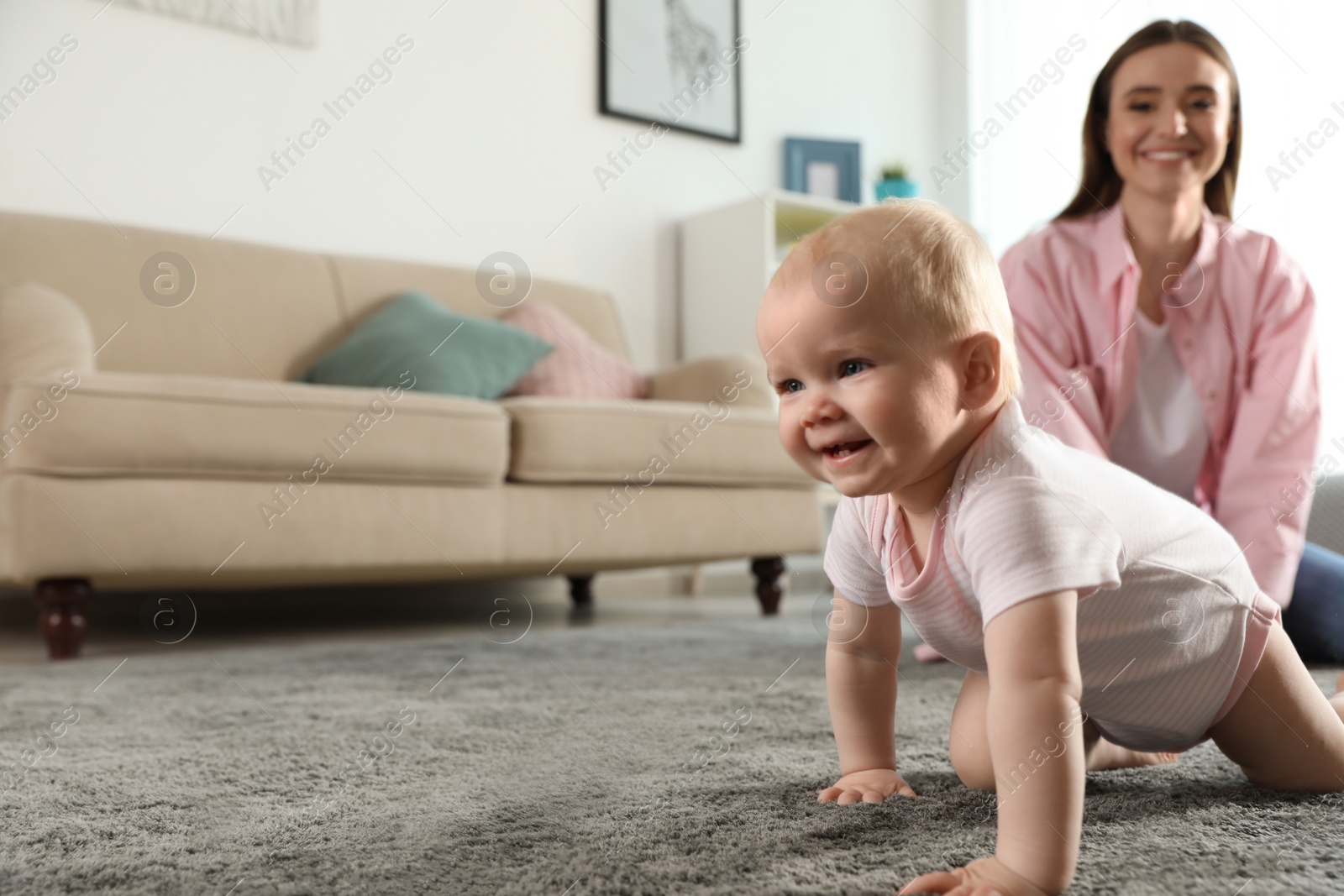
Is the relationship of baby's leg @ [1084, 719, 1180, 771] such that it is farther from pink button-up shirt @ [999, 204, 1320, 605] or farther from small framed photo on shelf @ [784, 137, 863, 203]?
small framed photo on shelf @ [784, 137, 863, 203]

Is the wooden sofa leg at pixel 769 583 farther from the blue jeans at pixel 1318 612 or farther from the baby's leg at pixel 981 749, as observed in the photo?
the baby's leg at pixel 981 749

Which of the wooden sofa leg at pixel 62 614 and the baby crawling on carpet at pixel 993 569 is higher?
the baby crawling on carpet at pixel 993 569

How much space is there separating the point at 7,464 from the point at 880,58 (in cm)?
352

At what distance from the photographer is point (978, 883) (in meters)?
0.51

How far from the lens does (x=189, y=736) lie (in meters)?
0.96

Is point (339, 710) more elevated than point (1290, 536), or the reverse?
point (1290, 536)

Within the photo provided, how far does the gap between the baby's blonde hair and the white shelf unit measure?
8.32ft

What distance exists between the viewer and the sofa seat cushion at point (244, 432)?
155cm

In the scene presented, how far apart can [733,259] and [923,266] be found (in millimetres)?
2758

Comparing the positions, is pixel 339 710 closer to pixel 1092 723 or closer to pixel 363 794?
pixel 363 794

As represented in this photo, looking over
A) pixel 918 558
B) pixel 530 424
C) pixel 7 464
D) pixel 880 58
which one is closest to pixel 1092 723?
pixel 918 558

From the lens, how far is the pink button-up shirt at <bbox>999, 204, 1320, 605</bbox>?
50.6 inches

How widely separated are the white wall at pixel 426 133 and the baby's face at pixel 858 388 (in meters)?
2.42

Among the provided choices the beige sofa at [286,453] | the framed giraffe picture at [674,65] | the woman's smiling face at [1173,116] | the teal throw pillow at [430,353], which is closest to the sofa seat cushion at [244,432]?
the beige sofa at [286,453]
